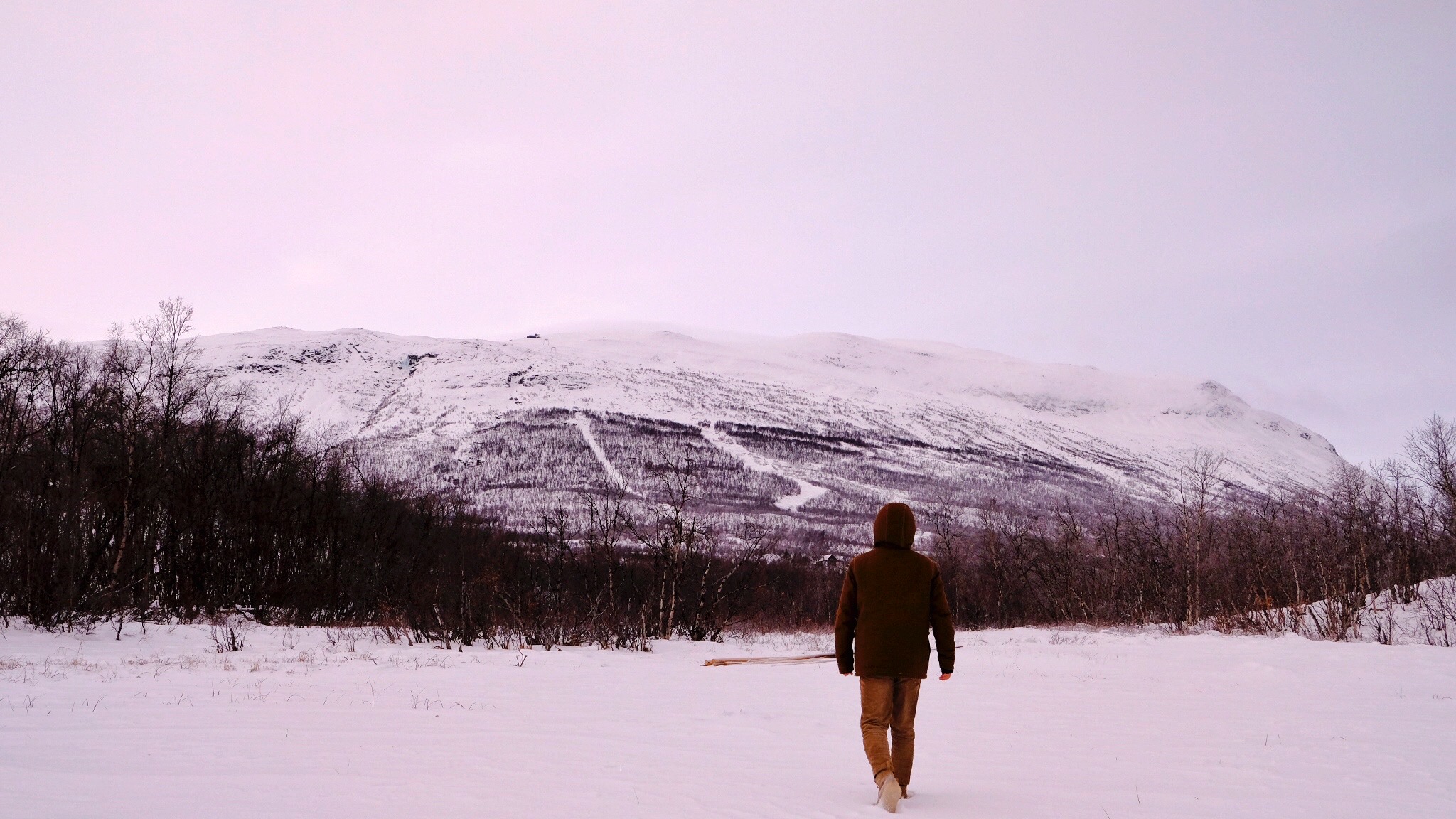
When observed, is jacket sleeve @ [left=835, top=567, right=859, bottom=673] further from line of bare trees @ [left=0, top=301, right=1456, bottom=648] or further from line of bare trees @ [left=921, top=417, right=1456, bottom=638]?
line of bare trees @ [left=921, top=417, right=1456, bottom=638]

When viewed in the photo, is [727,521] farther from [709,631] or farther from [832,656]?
[832,656]

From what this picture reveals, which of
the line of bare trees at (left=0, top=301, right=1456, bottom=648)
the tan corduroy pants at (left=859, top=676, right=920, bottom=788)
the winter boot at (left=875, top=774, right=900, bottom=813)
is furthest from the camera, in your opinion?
the line of bare trees at (left=0, top=301, right=1456, bottom=648)

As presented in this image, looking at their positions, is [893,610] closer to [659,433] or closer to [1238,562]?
[1238,562]

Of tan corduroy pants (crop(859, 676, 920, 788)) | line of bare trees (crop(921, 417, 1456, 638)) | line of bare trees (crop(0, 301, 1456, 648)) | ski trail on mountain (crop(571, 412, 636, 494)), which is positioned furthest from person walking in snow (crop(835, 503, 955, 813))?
ski trail on mountain (crop(571, 412, 636, 494))

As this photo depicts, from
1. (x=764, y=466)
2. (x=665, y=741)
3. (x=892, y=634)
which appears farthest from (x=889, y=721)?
(x=764, y=466)

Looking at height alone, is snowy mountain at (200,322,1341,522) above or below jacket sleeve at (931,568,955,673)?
above

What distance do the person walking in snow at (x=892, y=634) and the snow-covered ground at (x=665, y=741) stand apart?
1.52 ft

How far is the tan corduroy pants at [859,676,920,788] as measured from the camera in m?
5.62

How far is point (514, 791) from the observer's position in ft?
18.6

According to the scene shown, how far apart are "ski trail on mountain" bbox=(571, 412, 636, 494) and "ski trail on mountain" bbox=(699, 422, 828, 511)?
20.4m

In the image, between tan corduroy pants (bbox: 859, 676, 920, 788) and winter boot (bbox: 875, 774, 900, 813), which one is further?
Result: tan corduroy pants (bbox: 859, 676, 920, 788)

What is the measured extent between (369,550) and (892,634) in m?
30.5

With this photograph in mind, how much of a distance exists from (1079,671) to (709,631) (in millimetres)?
14997

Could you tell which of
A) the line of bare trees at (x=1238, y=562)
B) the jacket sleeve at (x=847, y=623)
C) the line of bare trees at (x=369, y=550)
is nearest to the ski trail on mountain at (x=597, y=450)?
the line of bare trees at (x=1238, y=562)
